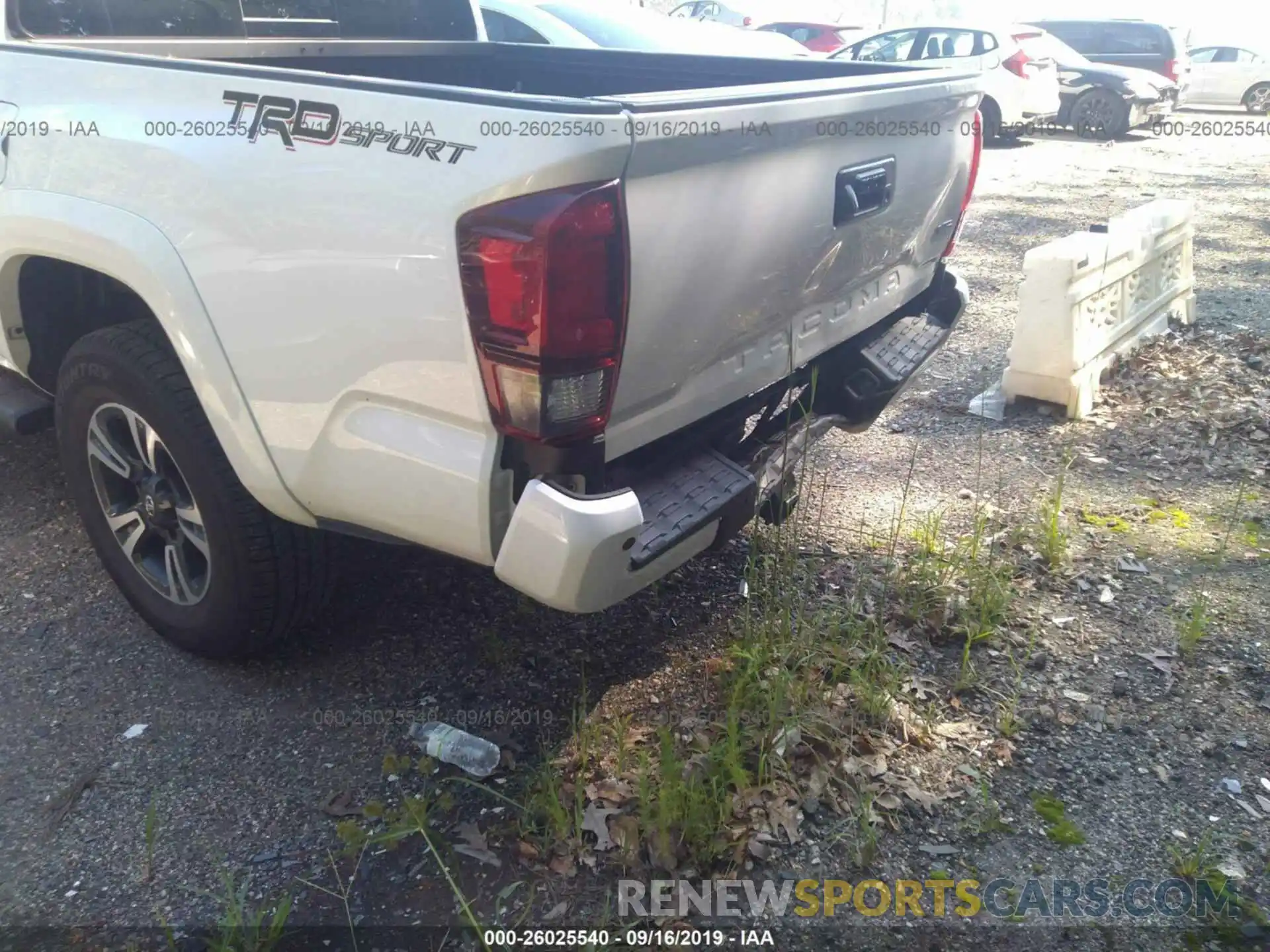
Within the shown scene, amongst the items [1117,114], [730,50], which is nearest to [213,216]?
[730,50]

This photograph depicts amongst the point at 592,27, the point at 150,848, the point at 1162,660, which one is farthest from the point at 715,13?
the point at 150,848

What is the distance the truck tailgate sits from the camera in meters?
2.13

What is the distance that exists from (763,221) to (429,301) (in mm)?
831

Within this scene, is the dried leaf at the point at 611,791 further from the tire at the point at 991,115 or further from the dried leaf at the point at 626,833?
the tire at the point at 991,115

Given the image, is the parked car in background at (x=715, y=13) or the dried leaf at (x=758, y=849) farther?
the parked car in background at (x=715, y=13)

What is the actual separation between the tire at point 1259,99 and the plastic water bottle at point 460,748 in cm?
2192

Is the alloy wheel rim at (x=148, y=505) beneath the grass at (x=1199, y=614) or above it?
above

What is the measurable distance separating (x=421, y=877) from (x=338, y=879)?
7.3 inches

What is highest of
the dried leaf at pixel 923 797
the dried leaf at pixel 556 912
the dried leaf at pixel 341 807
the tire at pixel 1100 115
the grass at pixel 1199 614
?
the dried leaf at pixel 341 807

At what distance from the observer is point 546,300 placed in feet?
6.44

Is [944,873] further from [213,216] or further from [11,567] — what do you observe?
[11,567]

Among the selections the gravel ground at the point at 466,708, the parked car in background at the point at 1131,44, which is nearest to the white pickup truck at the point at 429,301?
the gravel ground at the point at 466,708

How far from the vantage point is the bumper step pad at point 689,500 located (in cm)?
231

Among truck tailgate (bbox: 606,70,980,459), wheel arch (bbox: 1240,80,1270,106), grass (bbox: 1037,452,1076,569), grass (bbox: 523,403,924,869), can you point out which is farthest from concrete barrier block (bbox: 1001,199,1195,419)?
wheel arch (bbox: 1240,80,1270,106)
